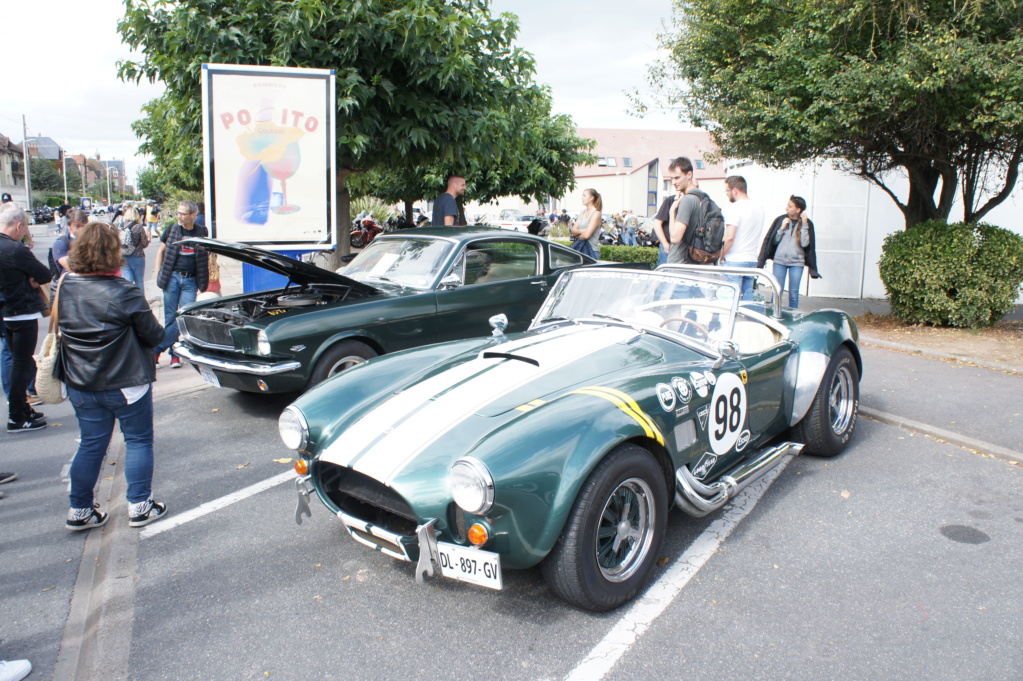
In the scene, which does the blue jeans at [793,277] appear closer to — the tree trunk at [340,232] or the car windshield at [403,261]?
the car windshield at [403,261]

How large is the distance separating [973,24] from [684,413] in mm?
7098

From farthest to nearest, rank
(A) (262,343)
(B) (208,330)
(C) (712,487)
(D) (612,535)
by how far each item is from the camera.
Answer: (B) (208,330), (A) (262,343), (C) (712,487), (D) (612,535)

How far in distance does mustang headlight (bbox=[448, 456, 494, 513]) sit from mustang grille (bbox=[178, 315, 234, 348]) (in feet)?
11.7

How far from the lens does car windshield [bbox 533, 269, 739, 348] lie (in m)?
4.15

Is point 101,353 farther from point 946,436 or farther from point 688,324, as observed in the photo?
point 946,436

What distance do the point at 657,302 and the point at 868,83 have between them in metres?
5.80

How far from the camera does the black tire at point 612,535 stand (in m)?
2.85

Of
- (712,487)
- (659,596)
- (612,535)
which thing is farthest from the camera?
(712,487)

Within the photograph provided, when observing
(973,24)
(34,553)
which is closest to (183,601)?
(34,553)

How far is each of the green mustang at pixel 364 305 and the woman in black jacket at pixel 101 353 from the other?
59.1 inches

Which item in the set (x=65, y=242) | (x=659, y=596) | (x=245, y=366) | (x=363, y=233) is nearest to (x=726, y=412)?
(x=659, y=596)

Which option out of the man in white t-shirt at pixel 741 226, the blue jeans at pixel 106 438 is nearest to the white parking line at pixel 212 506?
the blue jeans at pixel 106 438

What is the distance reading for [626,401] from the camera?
3191mm

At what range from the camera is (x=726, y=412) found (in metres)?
3.78
